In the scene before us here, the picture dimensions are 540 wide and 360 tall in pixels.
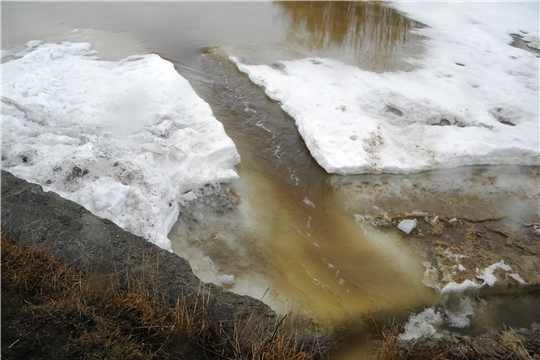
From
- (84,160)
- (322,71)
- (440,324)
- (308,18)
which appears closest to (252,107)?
(322,71)

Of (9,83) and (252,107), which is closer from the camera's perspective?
(9,83)

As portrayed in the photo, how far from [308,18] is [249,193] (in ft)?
31.9

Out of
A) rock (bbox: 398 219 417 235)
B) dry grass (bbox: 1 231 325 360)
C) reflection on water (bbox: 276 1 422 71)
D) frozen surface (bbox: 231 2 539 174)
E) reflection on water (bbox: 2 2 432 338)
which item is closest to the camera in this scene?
dry grass (bbox: 1 231 325 360)

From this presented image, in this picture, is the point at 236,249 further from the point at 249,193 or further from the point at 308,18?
the point at 308,18

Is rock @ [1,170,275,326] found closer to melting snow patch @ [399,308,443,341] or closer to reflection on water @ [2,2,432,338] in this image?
reflection on water @ [2,2,432,338]

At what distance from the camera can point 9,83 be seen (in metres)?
7.28

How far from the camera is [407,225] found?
584cm

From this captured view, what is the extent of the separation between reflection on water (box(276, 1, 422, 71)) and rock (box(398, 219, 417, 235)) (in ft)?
18.9

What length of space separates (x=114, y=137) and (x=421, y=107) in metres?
6.70

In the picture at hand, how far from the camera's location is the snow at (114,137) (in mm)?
5094

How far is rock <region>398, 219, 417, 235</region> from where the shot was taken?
5.81 m

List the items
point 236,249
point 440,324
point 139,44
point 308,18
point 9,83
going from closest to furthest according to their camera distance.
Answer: point 440,324, point 236,249, point 9,83, point 139,44, point 308,18

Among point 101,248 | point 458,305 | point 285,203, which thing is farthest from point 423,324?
point 101,248

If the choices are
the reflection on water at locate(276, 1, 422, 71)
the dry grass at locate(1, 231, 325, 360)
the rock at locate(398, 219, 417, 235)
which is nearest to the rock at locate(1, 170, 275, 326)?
the dry grass at locate(1, 231, 325, 360)
